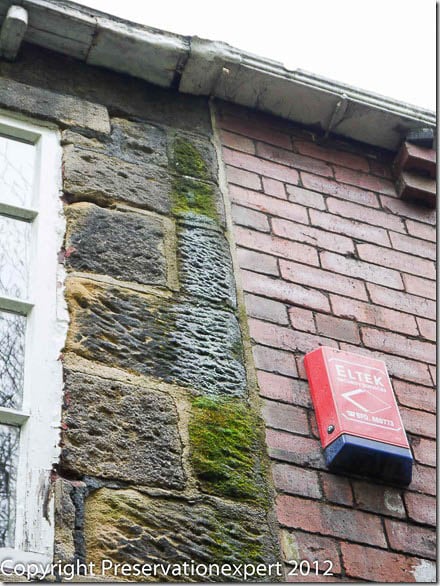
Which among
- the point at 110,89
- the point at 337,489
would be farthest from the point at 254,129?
the point at 337,489

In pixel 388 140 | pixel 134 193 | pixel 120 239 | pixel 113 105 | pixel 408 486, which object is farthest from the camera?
pixel 388 140

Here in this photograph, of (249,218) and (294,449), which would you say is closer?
(294,449)

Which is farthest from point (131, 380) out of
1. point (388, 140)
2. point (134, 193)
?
point (388, 140)

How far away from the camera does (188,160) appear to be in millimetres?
3242

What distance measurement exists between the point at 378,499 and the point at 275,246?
924 mm

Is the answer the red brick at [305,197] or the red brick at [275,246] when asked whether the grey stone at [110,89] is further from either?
the red brick at [275,246]

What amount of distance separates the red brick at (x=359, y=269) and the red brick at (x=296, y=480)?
2.79ft

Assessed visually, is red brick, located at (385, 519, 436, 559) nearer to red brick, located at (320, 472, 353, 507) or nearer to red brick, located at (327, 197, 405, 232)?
red brick, located at (320, 472, 353, 507)

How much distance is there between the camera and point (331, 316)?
9.68 feet

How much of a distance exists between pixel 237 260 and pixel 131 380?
2.22 ft

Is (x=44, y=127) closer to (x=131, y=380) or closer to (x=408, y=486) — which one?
(x=131, y=380)

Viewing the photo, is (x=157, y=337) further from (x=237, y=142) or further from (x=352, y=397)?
(x=237, y=142)

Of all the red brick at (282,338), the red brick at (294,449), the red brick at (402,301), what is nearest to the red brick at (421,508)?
the red brick at (294,449)

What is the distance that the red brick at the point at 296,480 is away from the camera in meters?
2.42
